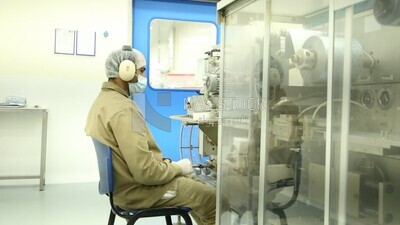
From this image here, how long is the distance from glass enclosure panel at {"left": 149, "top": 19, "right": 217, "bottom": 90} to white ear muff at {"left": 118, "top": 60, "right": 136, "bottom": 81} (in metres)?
1.70

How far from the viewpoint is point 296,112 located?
1425 millimetres

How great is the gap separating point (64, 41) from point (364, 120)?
319cm

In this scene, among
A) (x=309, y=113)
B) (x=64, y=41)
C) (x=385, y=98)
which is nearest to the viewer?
(x=385, y=98)

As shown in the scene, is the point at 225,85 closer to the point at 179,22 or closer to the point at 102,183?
the point at 102,183

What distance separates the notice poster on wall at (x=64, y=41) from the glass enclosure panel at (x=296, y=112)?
8.73 ft

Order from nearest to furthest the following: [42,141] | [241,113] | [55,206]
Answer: [241,113], [55,206], [42,141]

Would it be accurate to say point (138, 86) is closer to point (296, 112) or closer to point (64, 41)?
point (296, 112)

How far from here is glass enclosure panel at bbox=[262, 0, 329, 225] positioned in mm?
1265

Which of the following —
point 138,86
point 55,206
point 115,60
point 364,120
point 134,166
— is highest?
point 115,60

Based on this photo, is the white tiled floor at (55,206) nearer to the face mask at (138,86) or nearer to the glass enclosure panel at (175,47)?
the face mask at (138,86)

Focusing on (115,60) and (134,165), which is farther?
(115,60)

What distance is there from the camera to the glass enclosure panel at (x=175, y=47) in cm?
367

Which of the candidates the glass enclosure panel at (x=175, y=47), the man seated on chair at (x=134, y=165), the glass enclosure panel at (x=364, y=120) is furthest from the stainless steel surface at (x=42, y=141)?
the glass enclosure panel at (x=364, y=120)

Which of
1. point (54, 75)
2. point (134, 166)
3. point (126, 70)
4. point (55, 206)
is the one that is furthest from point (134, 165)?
point (54, 75)
